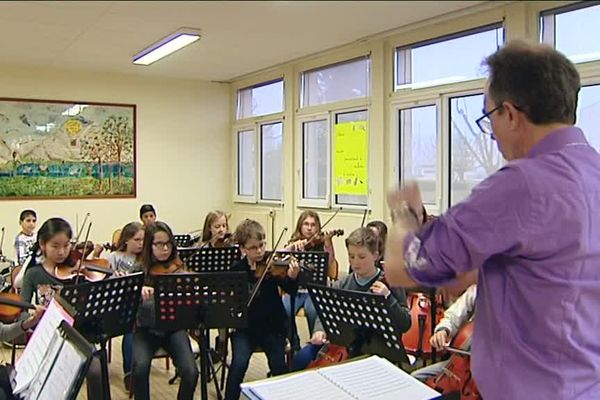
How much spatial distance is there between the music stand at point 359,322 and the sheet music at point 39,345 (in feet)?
3.69

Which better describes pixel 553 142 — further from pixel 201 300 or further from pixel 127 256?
pixel 127 256

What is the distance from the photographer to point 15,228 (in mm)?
5758

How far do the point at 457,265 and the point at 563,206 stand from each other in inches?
6.8

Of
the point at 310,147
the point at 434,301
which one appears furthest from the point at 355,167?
the point at 434,301

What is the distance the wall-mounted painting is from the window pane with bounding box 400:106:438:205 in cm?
303

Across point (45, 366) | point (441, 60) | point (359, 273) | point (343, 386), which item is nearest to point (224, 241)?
point (359, 273)

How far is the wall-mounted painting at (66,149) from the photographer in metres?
5.75

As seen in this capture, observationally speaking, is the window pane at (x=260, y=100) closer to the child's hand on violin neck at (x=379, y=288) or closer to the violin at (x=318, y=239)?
the violin at (x=318, y=239)

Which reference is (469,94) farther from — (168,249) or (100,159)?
(100,159)

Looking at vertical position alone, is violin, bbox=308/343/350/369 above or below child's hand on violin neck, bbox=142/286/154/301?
below

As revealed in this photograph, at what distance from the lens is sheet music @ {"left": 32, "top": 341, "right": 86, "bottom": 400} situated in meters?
0.97

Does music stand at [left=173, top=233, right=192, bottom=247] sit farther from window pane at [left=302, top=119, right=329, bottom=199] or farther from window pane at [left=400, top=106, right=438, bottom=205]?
window pane at [left=400, top=106, right=438, bottom=205]

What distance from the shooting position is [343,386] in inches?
42.7

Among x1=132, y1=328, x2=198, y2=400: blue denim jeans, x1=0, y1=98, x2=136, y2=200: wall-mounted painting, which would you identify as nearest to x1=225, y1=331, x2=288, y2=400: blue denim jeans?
x1=132, y1=328, x2=198, y2=400: blue denim jeans
